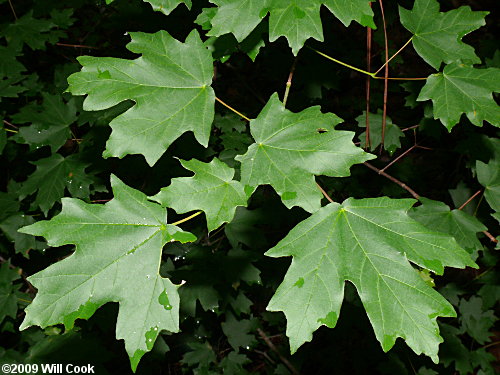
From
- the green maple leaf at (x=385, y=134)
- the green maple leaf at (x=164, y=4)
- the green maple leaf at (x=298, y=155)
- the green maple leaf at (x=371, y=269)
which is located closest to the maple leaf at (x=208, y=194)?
the green maple leaf at (x=298, y=155)

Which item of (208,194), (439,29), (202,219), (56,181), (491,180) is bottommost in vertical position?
(202,219)

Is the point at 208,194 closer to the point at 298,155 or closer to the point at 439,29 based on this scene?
the point at 298,155

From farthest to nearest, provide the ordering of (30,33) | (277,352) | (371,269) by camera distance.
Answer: (277,352) → (30,33) → (371,269)

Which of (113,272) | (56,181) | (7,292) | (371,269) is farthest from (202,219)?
(371,269)

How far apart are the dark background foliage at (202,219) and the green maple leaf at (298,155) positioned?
475 mm

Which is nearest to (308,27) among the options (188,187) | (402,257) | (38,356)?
(188,187)

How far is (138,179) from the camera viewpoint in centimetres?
266

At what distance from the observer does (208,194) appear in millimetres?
1326

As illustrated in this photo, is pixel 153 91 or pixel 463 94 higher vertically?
pixel 153 91

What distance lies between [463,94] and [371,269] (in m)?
0.88

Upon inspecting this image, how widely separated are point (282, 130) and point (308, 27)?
0.31 meters

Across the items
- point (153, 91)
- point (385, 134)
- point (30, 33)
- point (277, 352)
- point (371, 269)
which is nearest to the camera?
point (371, 269)

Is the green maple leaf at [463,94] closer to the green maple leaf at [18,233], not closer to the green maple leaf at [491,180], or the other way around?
the green maple leaf at [491,180]

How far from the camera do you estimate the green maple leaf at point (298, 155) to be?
130 cm
